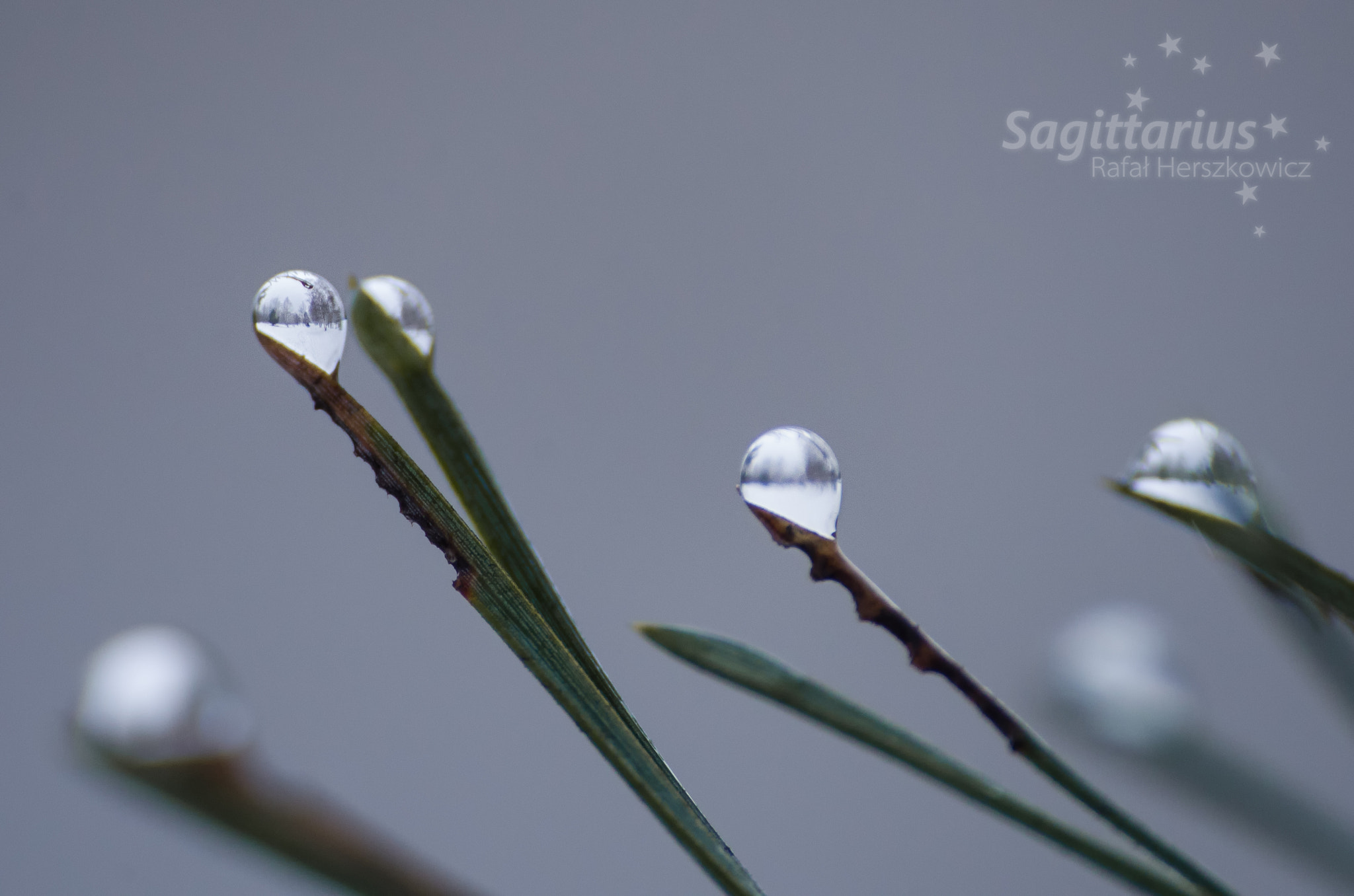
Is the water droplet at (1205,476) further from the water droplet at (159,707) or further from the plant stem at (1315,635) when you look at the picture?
the water droplet at (159,707)

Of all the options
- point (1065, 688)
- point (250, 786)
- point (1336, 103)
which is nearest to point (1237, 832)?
point (1065, 688)

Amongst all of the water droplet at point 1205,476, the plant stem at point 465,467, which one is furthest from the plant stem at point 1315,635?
the plant stem at point 465,467

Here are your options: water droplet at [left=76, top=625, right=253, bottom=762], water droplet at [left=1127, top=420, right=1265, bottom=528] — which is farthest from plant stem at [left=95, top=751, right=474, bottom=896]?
water droplet at [left=1127, top=420, right=1265, bottom=528]

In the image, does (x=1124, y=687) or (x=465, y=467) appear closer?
(x=465, y=467)

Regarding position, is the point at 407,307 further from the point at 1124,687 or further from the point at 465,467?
the point at 1124,687

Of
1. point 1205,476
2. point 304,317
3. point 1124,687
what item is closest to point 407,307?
point 304,317
